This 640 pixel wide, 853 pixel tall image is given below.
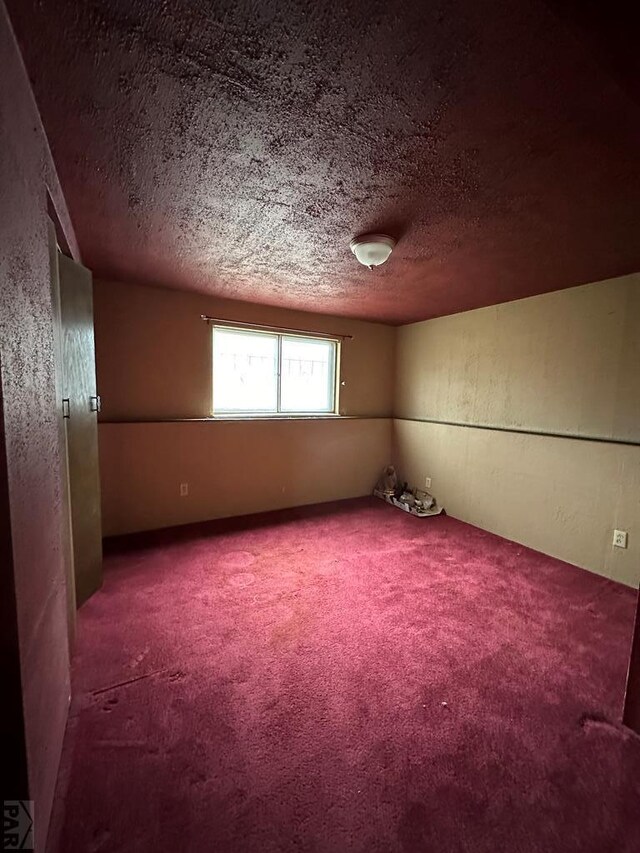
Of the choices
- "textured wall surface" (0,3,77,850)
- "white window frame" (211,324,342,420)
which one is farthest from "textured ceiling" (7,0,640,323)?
"white window frame" (211,324,342,420)

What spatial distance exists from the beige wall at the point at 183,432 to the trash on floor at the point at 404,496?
0.57 metres

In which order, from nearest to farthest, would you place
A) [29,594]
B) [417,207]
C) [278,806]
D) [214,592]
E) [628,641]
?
[29,594] < [278,806] < [417,207] < [628,641] < [214,592]

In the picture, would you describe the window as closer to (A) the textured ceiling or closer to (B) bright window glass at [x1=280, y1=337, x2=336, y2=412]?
(B) bright window glass at [x1=280, y1=337, x2=336, y2=412]

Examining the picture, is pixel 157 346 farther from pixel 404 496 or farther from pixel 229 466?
pixel 404 496

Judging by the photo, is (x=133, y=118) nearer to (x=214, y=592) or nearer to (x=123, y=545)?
(x=214, y=592)

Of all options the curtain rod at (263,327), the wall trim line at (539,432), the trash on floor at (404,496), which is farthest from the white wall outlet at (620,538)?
the curtain rod at (263,327)

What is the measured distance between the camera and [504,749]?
1.26 metres

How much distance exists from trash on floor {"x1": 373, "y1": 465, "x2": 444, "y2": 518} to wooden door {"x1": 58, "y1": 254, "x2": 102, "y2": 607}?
2.91 meters

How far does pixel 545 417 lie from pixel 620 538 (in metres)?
1.02

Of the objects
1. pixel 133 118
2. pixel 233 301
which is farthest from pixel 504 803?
pixel 233 301

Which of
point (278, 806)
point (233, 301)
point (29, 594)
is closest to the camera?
point (29, 594)

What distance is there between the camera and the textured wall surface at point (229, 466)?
3053 millimetres

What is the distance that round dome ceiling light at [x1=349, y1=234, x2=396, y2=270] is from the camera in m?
1.97

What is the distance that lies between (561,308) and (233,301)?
2.87 m
